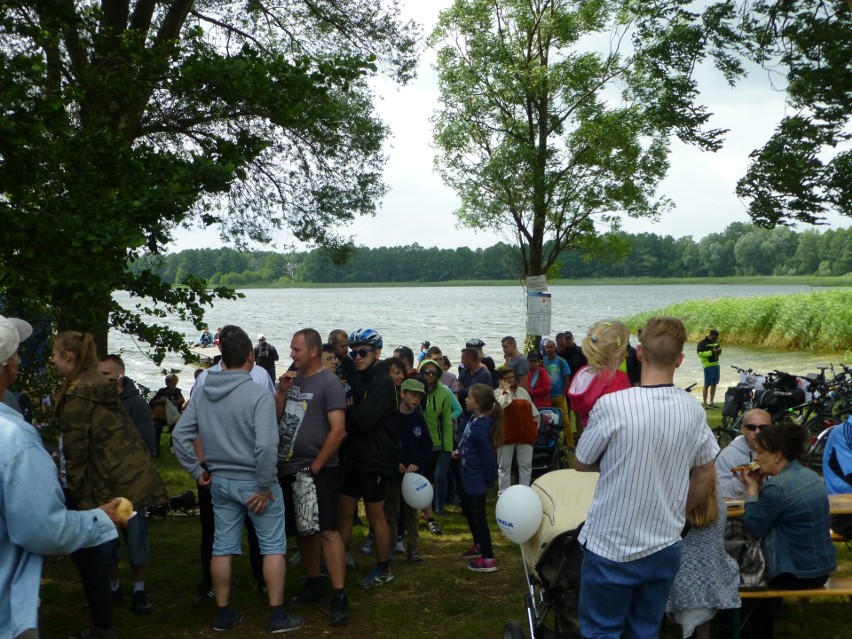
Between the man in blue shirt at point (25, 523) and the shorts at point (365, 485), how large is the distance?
3.54 m

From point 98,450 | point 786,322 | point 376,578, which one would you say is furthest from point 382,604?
point 786,322

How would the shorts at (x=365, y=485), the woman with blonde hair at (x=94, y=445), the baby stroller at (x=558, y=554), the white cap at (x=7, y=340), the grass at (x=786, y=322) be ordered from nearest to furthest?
1. the white cap at (x=7, y=340)
2. the baby stroller at (x=558, y=554)
3. the woman with blonde hair at (x=94, y=445)
4. the shorts at (x=365, y=485)
5. the grass at (x=786, y=322)

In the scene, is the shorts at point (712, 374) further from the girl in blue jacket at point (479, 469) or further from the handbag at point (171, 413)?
the girl in blue jacket at point (479, 469)

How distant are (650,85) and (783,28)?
4639 millimetres

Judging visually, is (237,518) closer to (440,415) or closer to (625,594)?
(625,594)

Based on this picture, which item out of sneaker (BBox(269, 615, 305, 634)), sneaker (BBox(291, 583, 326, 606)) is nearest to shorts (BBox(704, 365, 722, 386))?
sneaker (BBox(291, 583, 326, 606))

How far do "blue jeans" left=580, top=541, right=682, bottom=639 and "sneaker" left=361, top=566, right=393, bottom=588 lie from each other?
3105mm

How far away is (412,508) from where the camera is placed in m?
7.05

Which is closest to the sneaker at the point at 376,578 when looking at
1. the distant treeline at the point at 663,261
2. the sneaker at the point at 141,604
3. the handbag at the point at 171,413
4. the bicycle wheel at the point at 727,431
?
the sneaker at the point at 141,604

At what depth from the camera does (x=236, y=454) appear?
4984 millimetres

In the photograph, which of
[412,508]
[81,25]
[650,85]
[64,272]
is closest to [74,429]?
[64,272]

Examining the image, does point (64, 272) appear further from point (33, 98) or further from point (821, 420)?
point (821, 420)

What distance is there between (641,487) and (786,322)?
32.8m

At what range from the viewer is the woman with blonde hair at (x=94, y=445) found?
476 centimetres
